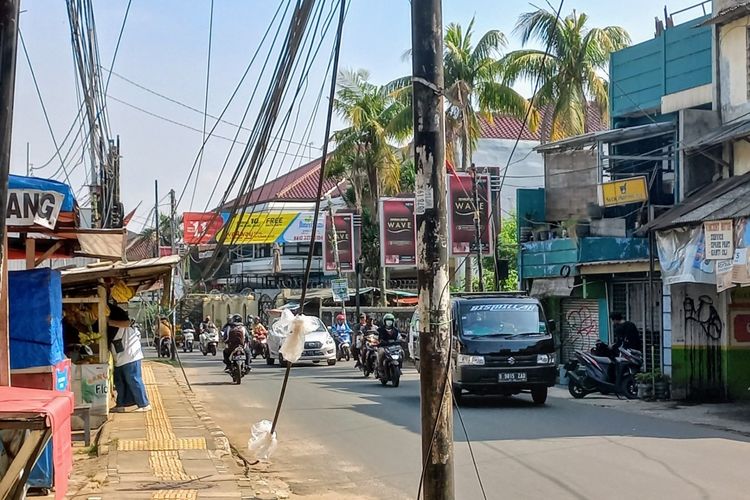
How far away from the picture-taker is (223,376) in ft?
84.6

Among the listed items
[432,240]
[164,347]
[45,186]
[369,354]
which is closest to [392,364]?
[369,354]

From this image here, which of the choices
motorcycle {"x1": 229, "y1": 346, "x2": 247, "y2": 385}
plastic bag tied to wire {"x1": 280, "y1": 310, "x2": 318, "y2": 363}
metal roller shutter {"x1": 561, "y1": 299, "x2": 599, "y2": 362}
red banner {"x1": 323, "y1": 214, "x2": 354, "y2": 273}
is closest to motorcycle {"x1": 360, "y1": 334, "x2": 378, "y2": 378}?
motorcycle {"x1": 229, "y1": 346, "x2": 247, "y2": 385}

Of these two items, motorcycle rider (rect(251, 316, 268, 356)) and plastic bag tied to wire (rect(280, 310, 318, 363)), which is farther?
motorcycle rider (rect(251, 316, 268, 356))

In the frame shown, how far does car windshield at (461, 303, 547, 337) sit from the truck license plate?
2.60 ft

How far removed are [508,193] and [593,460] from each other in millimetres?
33028

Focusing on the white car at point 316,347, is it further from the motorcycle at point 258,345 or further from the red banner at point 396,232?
the red banner at point 396,232

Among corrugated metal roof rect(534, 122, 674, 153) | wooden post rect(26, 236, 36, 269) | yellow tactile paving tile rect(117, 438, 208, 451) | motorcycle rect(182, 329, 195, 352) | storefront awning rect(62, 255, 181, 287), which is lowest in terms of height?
motorcycle rect(182, 329, 195, 352)

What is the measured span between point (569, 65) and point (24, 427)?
2629cm

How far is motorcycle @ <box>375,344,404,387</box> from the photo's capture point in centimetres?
2020

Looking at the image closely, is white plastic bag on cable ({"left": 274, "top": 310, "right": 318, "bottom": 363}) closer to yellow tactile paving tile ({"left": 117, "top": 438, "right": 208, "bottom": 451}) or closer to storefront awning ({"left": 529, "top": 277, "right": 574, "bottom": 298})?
yellow tactile paving tile ({"left": 117, "top": 438, "right": 208, "bottom": 451})

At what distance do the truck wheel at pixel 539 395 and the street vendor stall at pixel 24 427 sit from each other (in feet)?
39.1

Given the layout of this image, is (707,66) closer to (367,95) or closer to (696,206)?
(696,206)

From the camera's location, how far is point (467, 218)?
84.7 ft

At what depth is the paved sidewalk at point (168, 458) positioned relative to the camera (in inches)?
344
